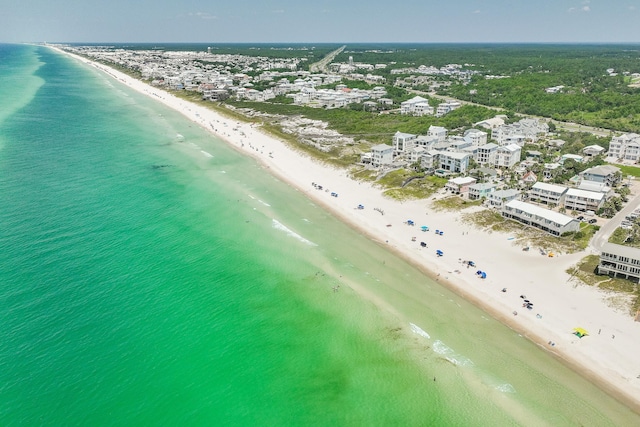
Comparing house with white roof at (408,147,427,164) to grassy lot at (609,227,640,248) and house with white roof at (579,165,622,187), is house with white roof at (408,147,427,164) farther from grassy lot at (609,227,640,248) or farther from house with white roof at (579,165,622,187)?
grassy lot at (609,227,640,248)

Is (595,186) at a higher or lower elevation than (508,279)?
higher

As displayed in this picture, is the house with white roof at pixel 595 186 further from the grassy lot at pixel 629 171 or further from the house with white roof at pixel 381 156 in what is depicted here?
the house with white roof at pixel 381 156

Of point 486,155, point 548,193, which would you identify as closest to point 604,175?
point 548,193

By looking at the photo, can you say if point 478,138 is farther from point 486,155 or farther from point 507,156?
point 507,156

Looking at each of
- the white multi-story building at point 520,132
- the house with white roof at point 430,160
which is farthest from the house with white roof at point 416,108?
the house with white roof at point 430,160

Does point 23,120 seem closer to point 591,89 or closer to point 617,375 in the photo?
point 617,375

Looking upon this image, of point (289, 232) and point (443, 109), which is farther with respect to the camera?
point (443, 109)

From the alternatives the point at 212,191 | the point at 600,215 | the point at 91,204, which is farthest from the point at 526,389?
the point at 91,204
